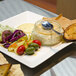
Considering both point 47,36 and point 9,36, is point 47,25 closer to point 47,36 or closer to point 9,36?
point 47,36

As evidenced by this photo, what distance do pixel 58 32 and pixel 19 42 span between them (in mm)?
251

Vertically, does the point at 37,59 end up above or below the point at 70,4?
above

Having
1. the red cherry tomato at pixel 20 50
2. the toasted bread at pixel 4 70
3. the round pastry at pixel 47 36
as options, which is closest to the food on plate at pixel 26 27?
the round pastry at pixel 47 36

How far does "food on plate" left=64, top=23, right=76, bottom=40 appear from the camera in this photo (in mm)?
980

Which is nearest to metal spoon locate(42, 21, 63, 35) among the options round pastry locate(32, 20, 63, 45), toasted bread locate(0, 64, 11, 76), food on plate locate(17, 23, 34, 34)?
round pastry locate(32, 20, 63, 45)

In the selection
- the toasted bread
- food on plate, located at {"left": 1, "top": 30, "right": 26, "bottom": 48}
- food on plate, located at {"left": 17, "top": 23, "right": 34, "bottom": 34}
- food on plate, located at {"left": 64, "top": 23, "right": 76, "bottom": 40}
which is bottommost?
food on plate, located at {"left": 17, "top": 23, "right": 34, "bottom": 34}

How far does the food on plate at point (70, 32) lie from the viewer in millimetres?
980

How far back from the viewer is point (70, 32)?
1.02 meters

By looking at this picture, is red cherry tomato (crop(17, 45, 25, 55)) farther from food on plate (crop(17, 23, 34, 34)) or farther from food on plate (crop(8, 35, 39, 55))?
food on plate (crop(17, 23, 34, 34))

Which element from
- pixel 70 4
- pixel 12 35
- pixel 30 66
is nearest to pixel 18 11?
pixel 12 35

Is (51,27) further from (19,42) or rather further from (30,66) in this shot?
(30,66)

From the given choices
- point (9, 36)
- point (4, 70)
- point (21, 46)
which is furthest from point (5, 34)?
point (4, 70)

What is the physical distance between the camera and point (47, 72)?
795 millimetres

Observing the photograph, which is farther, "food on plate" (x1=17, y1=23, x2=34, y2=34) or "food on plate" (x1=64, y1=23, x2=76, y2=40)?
"food on plate" (x1=17, y1=23, x2=34, y2=34)
